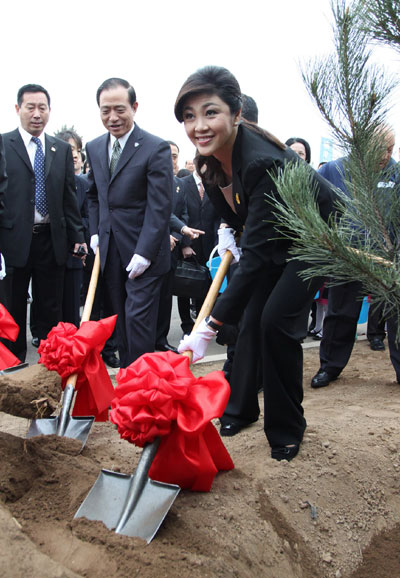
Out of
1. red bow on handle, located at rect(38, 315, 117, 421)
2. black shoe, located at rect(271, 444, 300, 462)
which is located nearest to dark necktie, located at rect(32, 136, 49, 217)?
red bow on handle, located at rect(38, 315, 117, 421)

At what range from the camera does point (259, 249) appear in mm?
2633

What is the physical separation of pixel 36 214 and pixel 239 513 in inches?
116

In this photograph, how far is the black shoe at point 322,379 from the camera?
4453 mm

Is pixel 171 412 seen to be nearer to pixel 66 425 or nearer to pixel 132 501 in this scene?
pixel 132 501

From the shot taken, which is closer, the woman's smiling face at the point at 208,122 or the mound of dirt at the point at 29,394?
the woman's smiling face at the point at 208,122

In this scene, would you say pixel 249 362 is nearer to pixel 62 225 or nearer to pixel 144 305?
pixel 144 305

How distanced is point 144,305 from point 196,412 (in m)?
1.57

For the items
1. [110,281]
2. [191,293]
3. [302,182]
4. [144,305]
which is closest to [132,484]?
[302,182]

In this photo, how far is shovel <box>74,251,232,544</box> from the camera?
2.07 m

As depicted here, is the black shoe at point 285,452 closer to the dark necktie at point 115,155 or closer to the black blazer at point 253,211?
the black blazer at point 253,211

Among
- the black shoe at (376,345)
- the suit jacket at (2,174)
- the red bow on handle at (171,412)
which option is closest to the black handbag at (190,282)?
the black shoe at (376,345)

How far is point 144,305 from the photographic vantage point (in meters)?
3.76

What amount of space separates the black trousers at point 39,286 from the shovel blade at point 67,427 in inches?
56.1

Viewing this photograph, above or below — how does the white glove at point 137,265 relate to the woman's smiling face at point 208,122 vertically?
below
